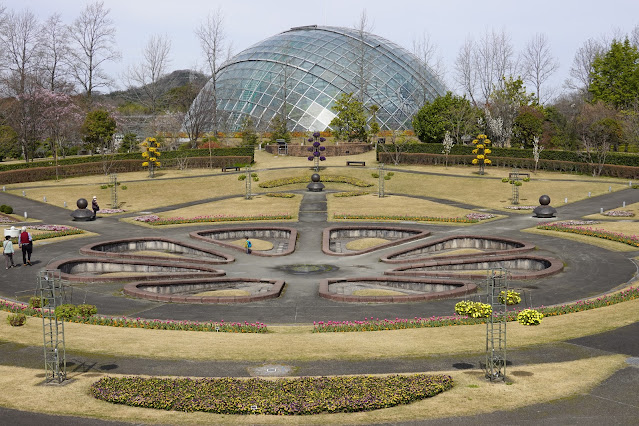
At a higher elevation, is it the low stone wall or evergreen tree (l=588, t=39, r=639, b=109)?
evergreen tree (l=588, t=39, r=639, b=109)

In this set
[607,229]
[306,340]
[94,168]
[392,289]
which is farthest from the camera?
[94,168]

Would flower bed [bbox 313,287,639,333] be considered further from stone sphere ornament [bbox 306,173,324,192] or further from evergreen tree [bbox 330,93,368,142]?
evergreen tree [bbox 330,93,368,142]

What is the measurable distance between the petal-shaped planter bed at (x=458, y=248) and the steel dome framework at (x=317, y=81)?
61907 millimetres

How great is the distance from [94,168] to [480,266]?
58646mm

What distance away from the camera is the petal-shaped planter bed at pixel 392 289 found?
1186 inches

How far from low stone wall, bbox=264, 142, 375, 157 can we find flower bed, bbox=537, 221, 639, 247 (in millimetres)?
47937

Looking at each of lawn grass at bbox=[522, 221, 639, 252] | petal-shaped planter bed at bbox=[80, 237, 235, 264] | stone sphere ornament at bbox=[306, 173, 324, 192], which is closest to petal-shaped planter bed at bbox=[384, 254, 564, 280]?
lawn grass at bbox=[522, 221, 639, 252]

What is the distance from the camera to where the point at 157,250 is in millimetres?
45000

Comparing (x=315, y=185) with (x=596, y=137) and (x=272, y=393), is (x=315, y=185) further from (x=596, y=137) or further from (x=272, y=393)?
(x=272, y=393)

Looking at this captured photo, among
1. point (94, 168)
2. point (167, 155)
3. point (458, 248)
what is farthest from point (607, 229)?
point (94, 168)

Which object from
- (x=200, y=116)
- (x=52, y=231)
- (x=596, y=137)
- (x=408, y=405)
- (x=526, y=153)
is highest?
(x=200, y=116)

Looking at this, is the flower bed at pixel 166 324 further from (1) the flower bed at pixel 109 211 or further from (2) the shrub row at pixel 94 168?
(2) the shrub row at pixel 94 168

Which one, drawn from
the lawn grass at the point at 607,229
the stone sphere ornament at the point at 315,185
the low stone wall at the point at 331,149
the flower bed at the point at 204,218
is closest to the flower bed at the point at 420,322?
the lawn grass at the point at 607,229

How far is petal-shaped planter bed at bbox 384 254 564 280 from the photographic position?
1390 inches
